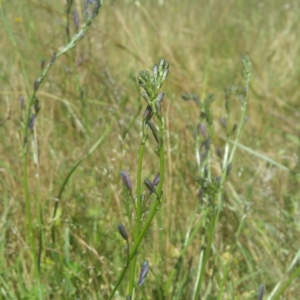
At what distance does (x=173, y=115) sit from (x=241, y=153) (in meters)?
0.36

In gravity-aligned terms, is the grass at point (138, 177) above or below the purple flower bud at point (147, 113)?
below

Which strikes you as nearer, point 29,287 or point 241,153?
point 29,287

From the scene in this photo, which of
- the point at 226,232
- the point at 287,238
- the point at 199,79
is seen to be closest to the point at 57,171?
the point at 226,232

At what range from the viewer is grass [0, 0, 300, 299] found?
4.45 feet

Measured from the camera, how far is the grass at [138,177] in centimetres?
136

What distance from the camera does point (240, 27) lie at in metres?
3.79

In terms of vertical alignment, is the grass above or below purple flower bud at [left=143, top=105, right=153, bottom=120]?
below

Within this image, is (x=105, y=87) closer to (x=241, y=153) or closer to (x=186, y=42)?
(x=241, y=153)

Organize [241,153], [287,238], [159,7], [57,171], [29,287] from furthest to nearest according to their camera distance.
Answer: [159,7] < [241,153] < [57,171] < [287,238] < [29,287]

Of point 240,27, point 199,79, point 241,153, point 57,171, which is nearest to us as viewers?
point 57,171

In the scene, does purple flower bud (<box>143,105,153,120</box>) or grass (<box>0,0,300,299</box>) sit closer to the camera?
purple flower bud (<box>143,105,153,120</box>)

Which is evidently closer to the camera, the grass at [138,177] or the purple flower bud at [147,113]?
the purple flower bud at [147,113]

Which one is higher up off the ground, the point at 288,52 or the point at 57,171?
the point at 288,52

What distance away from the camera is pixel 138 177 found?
2.50 ft
